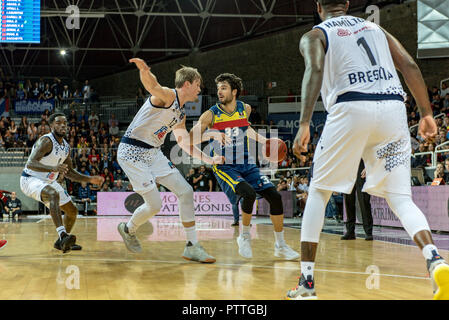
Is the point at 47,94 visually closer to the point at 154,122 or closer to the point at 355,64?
the point at 154,122

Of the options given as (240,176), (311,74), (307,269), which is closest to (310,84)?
(311,74)

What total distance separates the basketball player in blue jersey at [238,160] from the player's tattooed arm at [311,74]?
2.73 meters

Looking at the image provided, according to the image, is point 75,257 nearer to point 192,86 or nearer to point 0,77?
point 192,86

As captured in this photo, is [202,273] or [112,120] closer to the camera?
[202,273]

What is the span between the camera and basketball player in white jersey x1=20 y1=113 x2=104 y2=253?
22.1ft

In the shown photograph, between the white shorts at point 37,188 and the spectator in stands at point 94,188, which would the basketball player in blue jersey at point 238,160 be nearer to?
the white shorts at point 37,188

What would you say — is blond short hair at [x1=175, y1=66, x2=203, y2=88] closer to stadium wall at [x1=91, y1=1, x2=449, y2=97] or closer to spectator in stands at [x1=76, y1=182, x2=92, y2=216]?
spectator in stands at [x1=76, y1=182, x2=92, y2=216]

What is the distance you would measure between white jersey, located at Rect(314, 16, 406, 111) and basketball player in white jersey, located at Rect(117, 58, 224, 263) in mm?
2289

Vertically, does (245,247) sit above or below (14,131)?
below

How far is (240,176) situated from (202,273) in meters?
1.70

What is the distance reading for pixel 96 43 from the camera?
31.5 meters

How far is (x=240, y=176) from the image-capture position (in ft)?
20.6

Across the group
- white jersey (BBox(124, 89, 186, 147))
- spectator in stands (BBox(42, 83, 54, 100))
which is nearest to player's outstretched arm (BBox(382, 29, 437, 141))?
white jersey (BBox(124, 89, 186, 147))
